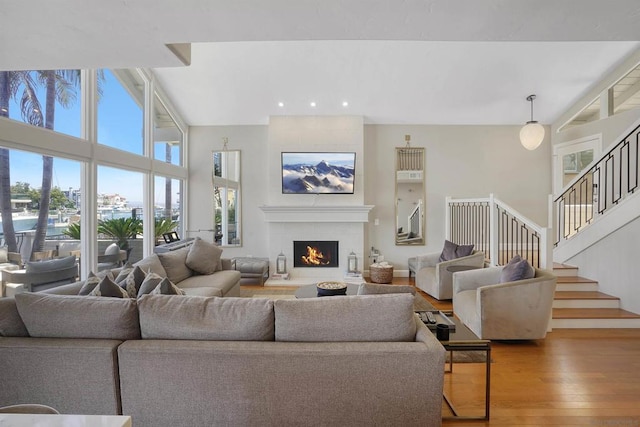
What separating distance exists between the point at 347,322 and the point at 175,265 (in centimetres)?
304

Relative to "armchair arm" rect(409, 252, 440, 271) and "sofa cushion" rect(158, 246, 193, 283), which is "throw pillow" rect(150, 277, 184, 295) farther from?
"armchair arm" rect(409, 252, 440, 271)

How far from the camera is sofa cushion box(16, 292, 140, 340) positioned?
5.74 feet

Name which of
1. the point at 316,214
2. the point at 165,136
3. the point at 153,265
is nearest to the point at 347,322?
the point at 153,265

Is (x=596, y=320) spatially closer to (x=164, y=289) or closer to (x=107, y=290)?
(x=164, y=289)

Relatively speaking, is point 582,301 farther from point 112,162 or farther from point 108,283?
point 112,162

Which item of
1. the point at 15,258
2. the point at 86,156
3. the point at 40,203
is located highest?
the point at 86,156

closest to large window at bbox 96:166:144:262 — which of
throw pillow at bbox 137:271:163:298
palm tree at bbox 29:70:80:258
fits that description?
palm tree at bbox 29:70:80:258

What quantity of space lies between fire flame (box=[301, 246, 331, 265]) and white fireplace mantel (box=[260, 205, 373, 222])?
625 millimetres

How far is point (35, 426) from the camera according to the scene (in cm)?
87

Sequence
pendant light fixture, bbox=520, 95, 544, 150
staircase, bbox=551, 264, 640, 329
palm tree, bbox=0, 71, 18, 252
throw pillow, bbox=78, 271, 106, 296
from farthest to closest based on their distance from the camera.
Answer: pendant light fixture, bbox=520, 95, 544, 150 → staircase, bbox=551, 264, 640, 329 → palm tree, bbox=0, 71, 18, 252 → throw pillow, bbox=78, 271, 106, 296

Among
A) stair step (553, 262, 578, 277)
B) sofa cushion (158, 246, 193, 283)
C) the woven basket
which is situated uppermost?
sofa cushion (158, 246, 193, 283)

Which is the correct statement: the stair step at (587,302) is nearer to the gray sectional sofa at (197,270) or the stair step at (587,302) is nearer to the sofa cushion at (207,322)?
the sofa cushion at (207,322)

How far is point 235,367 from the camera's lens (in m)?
1.63

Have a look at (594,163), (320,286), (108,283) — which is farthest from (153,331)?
(594,163)
